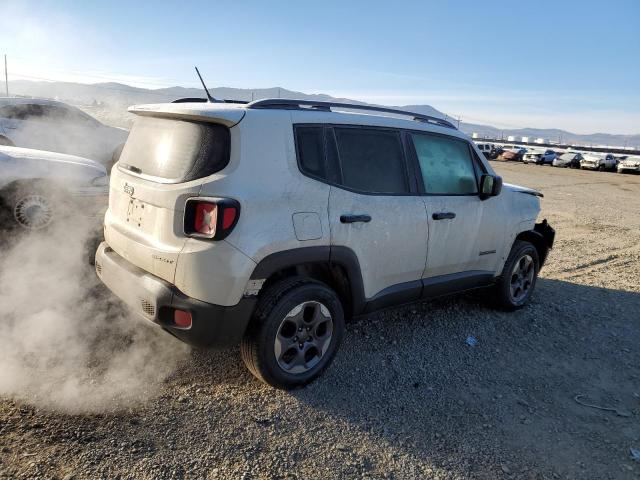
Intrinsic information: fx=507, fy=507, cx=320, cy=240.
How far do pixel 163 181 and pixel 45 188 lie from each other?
3.72m

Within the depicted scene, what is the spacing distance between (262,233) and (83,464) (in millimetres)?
1471

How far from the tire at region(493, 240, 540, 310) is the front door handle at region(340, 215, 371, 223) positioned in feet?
6.75

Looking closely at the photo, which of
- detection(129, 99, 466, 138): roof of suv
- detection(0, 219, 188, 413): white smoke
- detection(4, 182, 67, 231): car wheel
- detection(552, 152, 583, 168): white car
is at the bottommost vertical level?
detection(552, 152, 583, 168): white car

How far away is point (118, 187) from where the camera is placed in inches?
141

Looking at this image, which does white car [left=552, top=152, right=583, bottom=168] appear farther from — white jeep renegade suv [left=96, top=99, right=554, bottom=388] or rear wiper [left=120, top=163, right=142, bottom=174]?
rear wiper [left=120, top=163, right=142, bottom=174]

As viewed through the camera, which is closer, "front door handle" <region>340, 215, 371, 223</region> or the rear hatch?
the rear hatch

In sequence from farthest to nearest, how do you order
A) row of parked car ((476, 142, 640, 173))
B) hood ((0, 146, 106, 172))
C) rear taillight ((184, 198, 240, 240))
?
row of parked car ((476, 142, 640, 173))
hood ((0, 146, 106, 172))
rear taillight ((184, 198, 240, 240))

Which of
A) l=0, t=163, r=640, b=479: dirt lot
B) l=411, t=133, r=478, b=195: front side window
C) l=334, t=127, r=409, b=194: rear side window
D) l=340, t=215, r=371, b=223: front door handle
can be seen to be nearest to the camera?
l=0, t=163, r=640, b=479: dirt lot

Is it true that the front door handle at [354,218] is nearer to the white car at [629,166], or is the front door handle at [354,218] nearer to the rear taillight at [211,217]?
the rear taillight at [211,217]

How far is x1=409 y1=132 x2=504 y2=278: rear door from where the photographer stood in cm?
397

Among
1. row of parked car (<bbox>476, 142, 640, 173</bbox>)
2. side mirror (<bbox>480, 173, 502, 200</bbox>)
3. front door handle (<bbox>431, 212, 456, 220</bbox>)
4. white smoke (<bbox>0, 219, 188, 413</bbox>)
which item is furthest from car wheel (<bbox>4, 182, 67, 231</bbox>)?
row of parked car (<bbox>476, 142, 640, 173</bbox>)

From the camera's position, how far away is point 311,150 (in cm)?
327

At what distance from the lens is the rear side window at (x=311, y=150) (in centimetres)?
321

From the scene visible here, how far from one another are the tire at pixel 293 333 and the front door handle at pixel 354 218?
45 centimetres
